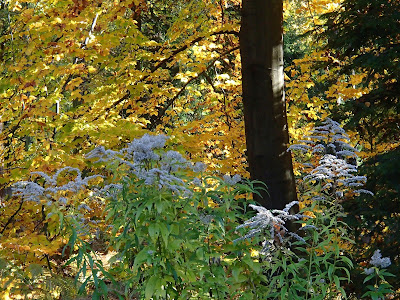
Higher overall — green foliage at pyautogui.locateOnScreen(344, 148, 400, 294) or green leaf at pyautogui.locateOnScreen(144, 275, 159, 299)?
green foliage at pyautogui.locateOnScreen(344, 148, 400, 294)

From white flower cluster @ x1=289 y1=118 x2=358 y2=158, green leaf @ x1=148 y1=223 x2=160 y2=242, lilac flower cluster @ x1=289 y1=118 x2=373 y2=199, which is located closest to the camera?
green leaf @ x1=148 y1=223 x2=160 y2=242

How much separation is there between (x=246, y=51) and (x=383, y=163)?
70.3 inches

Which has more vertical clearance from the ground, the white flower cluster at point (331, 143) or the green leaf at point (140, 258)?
the white flower cluster at point (331, 143)

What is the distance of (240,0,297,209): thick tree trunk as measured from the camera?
4.88 metres

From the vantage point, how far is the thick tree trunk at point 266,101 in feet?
16.0

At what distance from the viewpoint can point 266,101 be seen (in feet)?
16.2

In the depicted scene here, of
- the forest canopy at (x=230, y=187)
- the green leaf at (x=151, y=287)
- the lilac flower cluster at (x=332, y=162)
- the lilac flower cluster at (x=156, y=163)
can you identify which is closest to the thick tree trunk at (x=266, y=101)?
the forest canopy at (x=230, y=187)

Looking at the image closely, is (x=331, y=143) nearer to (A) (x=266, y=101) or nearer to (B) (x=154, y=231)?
(B) (x=154, y=231)

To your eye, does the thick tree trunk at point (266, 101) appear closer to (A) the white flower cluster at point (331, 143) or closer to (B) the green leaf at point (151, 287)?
(A) the white flower cluster at point (331, 143)

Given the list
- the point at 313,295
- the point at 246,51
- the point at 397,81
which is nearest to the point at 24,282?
the point at 313,295

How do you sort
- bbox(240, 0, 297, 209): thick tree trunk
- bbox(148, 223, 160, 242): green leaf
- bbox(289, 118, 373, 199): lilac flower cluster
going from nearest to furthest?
bbox(148, 223, 160, 242): green leaf < bbox(289, 118, 373, 199): lilac flower cluster < bbox(240, 0, 297, 209): thick tree trunk

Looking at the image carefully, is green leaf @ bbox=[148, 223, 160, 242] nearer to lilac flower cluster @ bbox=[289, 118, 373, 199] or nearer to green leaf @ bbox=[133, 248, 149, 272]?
green leaf @ bbox=[133, 248, 149, 272]

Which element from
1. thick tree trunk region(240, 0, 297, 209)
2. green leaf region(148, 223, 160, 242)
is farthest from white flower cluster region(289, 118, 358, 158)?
thick tree trunk region(240, 0, 297, 209)

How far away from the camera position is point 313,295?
3.27 meters
